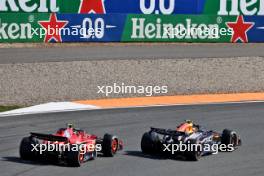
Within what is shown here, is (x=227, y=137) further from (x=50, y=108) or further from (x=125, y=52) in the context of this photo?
(x=125, y=52)

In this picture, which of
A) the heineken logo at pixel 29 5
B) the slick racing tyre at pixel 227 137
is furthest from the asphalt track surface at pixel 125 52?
the slick racing tyre at pixel 227 137

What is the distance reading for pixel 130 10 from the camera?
38.8 meters

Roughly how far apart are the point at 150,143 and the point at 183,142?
106 centimetres

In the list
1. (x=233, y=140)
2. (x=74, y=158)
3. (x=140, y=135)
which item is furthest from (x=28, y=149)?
(x=233, y=140)

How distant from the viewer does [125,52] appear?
3684 cm

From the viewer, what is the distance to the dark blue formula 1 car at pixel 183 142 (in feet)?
63.1

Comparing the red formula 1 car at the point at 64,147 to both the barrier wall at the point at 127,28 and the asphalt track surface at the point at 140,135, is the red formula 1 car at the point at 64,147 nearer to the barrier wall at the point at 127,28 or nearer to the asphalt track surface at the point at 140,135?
the asphalt track surface at the point at 140,135

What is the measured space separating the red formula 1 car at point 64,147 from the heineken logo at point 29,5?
19336mm

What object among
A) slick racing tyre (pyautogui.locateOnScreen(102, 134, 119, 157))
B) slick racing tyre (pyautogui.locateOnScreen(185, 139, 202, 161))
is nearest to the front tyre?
slick racing tyre (pyautogui.locateOnScreen(102, 134, 119, 157))

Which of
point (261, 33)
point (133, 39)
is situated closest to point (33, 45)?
point (133, 39)

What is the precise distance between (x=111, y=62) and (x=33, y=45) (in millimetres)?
5609

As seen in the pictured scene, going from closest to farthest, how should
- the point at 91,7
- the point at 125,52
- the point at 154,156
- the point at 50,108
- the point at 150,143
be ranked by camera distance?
1. the point at 150,143
2. the point at 154,156
3. the point at 50,108
4. the point at 125,52
5. the point at 91,7

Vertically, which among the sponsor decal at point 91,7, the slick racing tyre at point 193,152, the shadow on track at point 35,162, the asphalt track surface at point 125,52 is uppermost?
the sponsor decal at point 91,7

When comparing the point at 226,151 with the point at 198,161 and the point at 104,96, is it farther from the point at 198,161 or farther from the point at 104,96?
the point at 104,96
